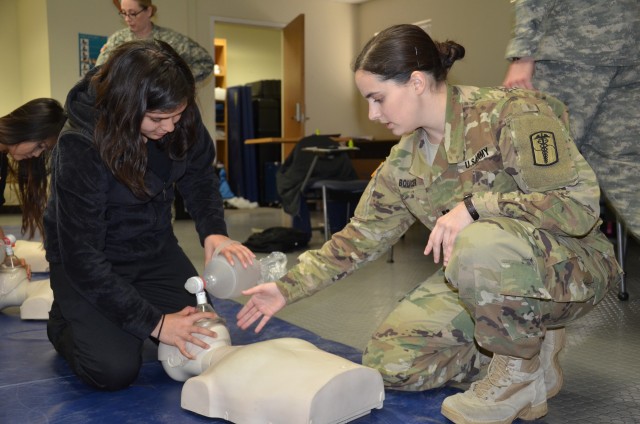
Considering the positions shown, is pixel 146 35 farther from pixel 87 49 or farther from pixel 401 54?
pixel 87 49

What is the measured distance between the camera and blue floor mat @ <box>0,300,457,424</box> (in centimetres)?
152

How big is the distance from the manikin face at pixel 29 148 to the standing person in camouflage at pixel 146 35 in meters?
0.88

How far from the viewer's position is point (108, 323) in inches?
72.5

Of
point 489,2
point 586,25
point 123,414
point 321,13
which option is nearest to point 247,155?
point 321,13

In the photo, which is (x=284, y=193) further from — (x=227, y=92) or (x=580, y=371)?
(x=227, y=92)

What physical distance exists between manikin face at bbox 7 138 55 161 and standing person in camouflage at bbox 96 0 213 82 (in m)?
0.88

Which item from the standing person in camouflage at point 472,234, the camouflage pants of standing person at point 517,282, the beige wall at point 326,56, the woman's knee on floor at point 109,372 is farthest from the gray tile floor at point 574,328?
the beige wall at point 326,56

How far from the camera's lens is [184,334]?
1.69 meters

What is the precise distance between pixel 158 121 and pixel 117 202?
0.33m

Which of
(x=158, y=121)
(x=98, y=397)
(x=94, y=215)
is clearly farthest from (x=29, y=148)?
(x=98, y=397)

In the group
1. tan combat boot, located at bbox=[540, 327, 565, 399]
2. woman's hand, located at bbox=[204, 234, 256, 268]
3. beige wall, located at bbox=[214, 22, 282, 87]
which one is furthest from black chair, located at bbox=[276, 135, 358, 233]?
beige wall, located at bbox=[214, 22, 282, 87]

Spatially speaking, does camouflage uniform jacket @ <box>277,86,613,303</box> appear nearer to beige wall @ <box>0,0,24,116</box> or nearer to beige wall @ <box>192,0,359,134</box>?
beige wall @ <box>192,0,359,134</box>

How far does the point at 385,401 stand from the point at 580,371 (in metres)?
0.63

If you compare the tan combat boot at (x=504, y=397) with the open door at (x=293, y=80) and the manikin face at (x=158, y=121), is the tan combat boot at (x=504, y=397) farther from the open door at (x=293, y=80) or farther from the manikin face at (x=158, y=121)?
the open door at (x=293, y=80)
